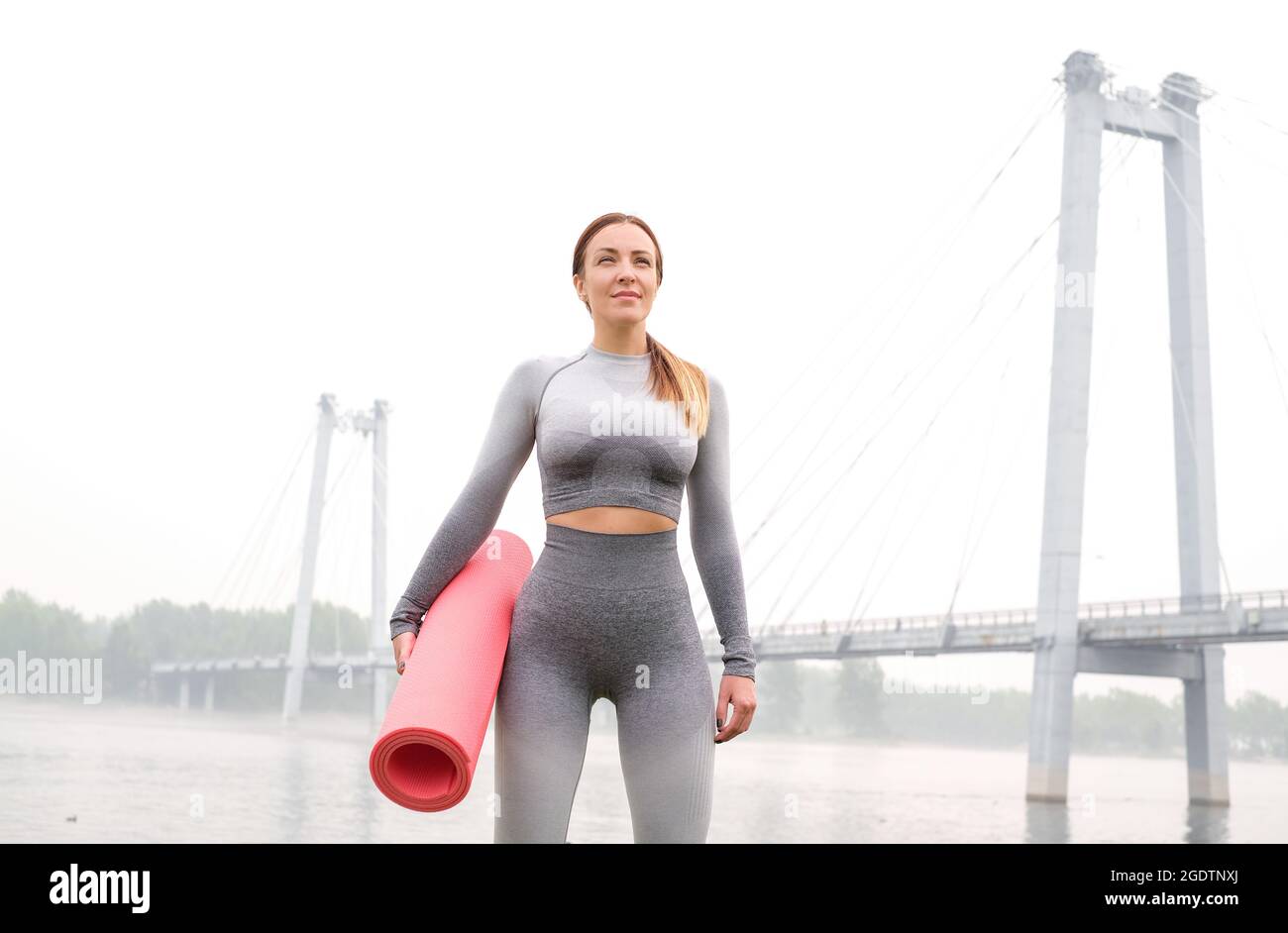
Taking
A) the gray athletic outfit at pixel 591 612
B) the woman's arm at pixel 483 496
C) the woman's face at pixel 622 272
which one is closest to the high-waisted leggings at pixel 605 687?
the gray athletic outfit at pixel 591 612

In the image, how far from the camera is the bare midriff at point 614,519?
230cm

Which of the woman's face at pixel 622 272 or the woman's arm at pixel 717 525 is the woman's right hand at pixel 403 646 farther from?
the woman's face at pixel 622 272

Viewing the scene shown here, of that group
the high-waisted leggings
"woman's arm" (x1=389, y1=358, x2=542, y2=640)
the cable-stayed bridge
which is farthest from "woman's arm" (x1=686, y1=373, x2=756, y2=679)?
the cable-stayed bridge

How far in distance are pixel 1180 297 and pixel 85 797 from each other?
2568 centimetres

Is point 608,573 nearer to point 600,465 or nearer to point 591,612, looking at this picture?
point 591,612

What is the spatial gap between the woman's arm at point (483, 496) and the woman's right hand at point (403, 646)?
16mm

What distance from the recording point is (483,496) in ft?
7.91

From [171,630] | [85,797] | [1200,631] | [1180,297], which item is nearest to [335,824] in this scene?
[85,797]

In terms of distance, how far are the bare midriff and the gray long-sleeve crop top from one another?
0.4 inches

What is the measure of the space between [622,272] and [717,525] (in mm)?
484

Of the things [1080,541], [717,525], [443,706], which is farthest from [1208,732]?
[443,706]

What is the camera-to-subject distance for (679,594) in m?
2.34

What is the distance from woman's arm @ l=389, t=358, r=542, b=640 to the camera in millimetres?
2367

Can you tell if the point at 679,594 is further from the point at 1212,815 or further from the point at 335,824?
the point at 1212,815
